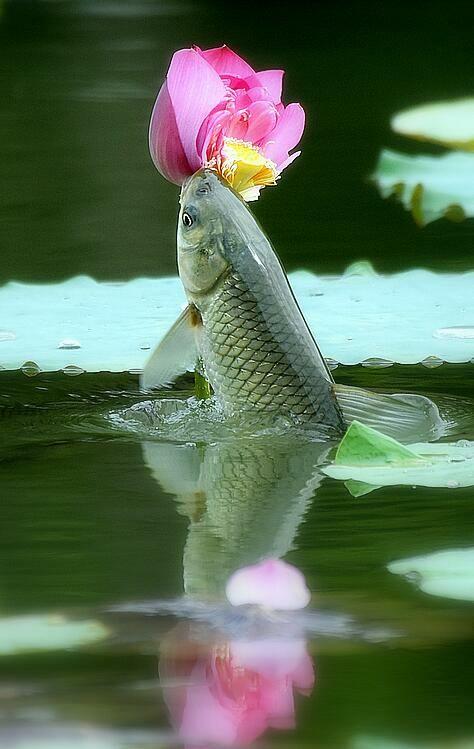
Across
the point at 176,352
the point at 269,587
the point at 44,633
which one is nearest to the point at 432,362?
the point at 176,352

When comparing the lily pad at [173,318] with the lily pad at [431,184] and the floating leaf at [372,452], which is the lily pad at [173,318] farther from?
the floating leaf at [372,452]

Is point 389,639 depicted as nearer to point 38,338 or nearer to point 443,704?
point 443,704

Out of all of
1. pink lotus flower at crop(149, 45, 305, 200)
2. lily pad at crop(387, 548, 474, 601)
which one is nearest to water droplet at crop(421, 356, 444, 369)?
pink lotus flower at crop(149, 45, 305, 200)

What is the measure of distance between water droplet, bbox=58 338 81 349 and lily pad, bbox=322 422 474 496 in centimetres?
77

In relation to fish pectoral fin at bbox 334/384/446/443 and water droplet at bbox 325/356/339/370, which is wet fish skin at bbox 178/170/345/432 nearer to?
fish pectoral fin at bbox 334/384/446/443

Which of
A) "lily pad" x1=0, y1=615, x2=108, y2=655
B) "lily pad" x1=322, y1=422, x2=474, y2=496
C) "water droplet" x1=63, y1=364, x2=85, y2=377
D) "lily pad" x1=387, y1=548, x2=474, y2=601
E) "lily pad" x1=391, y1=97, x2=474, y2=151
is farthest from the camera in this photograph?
"lily pad" x1=391, y1=97, x2=474, y2=151

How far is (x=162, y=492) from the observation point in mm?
1594

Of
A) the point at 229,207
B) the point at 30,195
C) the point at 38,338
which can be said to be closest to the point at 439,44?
the point at 30,195

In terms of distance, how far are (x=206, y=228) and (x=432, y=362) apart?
1.63 feet

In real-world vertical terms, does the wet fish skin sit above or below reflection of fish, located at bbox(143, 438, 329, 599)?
above

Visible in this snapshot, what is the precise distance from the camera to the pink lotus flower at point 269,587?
1234mm

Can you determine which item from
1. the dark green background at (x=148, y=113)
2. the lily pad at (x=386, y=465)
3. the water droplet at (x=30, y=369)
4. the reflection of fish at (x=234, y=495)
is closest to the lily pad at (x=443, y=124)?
the dark green background at (x=148, y=113)

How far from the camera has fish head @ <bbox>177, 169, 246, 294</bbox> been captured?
1.77m

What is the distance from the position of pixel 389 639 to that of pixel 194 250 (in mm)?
748
